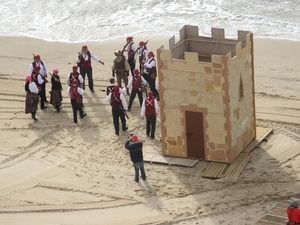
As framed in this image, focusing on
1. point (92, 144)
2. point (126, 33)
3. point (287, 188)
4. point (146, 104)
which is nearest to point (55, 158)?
point (92, 144)

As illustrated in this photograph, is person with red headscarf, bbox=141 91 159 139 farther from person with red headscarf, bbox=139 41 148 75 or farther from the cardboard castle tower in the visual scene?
person with red headscarf, bbox=139 41 148 75

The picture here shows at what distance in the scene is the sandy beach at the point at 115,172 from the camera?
60.7ft

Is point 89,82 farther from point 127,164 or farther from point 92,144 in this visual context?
point 127,164

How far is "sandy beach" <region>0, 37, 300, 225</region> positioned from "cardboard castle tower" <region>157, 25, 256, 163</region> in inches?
23.2

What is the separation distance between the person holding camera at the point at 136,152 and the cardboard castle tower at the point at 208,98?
4.74 feet

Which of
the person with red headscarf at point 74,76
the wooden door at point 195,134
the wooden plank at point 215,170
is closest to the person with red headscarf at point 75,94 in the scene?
the person with red headscarf at point 74,76

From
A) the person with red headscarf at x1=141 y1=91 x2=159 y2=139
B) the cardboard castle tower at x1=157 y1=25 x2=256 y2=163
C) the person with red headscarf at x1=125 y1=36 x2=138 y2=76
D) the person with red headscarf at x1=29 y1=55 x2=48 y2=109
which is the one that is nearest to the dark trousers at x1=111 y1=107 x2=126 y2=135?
the person with red headscarf at x1=141 y1=91 x2=159 y2=139

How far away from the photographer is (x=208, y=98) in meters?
20.2


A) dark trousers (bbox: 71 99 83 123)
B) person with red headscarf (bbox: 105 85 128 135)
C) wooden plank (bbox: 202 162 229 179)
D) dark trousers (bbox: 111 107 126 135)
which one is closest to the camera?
wooden plank (bbox: 202 162 229 179)

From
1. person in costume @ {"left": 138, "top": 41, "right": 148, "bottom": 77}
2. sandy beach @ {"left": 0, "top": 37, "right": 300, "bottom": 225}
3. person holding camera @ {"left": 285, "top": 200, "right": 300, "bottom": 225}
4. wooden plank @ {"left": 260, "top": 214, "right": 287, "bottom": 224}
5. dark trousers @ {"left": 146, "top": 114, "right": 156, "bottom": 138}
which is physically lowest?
sandy beach @ {"left": 0, "top": 37, "right": 300, "bottom": 225}

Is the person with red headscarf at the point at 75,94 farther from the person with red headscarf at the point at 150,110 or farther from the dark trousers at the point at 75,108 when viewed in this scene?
the person with red headscarf at the point at 150,110

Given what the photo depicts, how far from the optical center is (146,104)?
21.8 m

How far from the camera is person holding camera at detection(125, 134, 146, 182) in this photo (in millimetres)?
19547

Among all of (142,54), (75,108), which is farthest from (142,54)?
(75,108)
